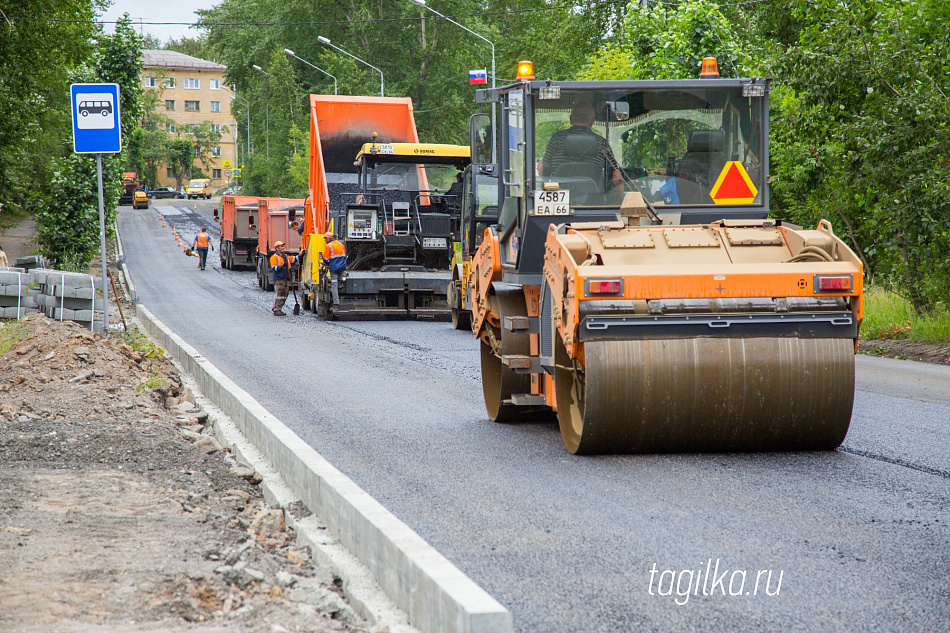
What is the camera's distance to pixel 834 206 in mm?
19344

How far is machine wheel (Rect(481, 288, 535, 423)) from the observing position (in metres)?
7.89

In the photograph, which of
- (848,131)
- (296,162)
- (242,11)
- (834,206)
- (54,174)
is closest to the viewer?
(848,131)

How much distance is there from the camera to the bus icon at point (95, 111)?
11828mm

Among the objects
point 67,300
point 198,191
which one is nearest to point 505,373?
point 67,300

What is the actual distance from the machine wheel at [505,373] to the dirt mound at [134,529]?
223 cm

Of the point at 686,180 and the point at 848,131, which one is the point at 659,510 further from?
the point at 848,131

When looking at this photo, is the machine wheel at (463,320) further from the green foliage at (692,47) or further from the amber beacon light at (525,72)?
the amber beacon light at (525,72)

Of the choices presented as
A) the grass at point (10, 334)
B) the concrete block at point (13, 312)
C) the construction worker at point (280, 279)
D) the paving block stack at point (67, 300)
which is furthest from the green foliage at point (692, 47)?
the grass at point (10, 334)

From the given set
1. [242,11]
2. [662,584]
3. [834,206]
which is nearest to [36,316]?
[662,584]

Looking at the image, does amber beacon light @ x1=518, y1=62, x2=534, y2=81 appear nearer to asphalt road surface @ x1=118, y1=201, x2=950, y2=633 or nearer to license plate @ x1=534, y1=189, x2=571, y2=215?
license plate @ x1=534, y1=189, x2=571, y2=215

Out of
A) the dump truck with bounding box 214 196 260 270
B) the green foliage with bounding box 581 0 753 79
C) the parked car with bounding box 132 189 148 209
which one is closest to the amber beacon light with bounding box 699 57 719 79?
the green foliage with bounding box 581 0 753 79

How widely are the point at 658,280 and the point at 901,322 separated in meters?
10.9

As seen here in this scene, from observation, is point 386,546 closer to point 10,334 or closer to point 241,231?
point 10,334

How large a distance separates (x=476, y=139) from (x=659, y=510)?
3.86 meters
